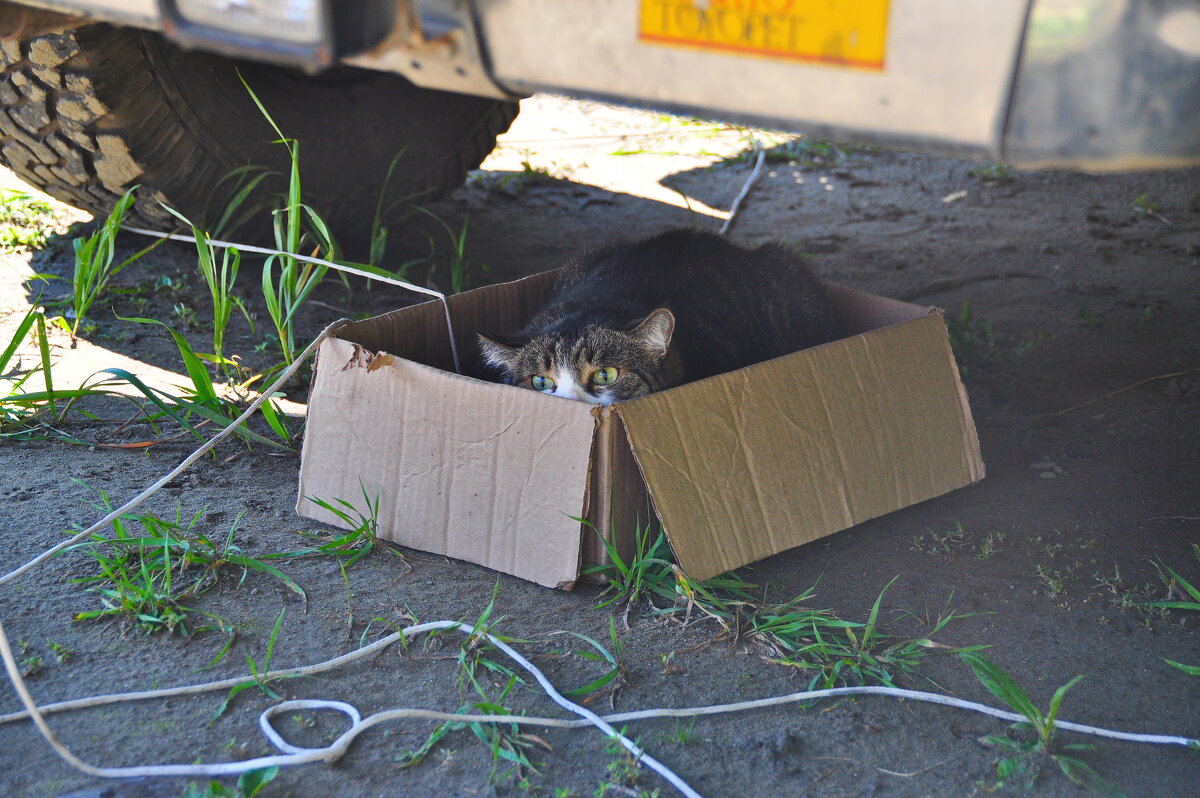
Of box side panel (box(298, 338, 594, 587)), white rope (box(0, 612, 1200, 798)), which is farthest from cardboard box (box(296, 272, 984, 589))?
white rope (box(0, 612, 1200, 798))

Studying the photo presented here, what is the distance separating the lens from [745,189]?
14.3 ft

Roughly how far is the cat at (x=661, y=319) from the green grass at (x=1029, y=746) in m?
0.97

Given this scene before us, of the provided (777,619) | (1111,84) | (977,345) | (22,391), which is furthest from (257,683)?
(977,345)

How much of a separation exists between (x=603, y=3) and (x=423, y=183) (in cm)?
224

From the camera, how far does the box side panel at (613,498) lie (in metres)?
1.75

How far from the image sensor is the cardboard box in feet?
5.86

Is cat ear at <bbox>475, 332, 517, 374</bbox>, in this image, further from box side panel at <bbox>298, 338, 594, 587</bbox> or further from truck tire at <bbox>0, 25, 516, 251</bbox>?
truck tire at <bbox>0, 25, 516, 251</bbox>

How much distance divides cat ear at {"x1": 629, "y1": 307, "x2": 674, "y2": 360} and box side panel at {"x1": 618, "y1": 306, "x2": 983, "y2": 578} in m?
0.28

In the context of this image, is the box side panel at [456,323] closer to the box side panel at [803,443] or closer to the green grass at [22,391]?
the box side panel at [803,443]

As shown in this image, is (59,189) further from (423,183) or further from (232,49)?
(232,49)

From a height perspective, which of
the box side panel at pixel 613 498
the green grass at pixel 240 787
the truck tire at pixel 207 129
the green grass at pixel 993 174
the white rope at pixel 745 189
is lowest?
the green grass at pixel 993 174

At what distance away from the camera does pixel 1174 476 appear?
7.59 ft

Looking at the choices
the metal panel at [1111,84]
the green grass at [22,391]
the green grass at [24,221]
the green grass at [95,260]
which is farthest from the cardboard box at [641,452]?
the green grass at [24,221]

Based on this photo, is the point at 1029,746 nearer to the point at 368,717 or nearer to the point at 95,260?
the point at 368,717
